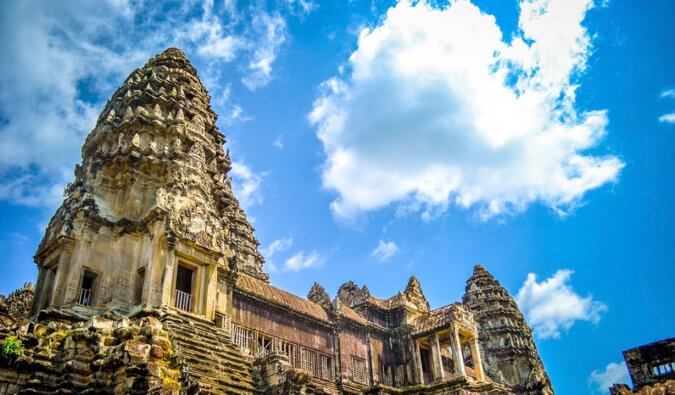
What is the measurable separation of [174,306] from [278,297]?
866 cm

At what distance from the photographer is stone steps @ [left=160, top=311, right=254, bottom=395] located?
51.9 feet

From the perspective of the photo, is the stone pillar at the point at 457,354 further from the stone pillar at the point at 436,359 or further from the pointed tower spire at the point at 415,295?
the pointed tower spire at the point at 415,295

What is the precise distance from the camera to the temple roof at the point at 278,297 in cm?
2604

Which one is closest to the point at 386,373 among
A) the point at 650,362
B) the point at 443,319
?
the point at 443,319

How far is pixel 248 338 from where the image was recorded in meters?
24.4

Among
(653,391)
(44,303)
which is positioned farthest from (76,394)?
(653,391)

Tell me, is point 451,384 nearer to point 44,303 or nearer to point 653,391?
point 653,391

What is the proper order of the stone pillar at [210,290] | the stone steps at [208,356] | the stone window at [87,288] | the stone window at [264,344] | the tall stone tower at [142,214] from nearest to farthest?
the stone steps at [208,356] < the stone window at [87,288] < the tall stone tower at [142,214] < the stone pillar at [210,290] < the stone window at [264,344]

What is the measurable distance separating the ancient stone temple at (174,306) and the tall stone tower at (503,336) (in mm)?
14289

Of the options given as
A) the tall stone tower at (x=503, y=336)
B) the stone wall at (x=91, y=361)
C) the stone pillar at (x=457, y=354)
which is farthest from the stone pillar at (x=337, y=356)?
the tall stone tower at (x=503, y=336)

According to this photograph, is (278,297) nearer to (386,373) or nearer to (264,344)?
(264,344)

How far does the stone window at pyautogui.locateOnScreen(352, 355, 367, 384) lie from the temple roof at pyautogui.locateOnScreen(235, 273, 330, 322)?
3155 mm

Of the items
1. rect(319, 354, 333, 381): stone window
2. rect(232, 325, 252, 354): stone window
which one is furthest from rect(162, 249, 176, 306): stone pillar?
rect(319, 354, 333, 381): stone window

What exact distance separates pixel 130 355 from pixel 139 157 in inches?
436
